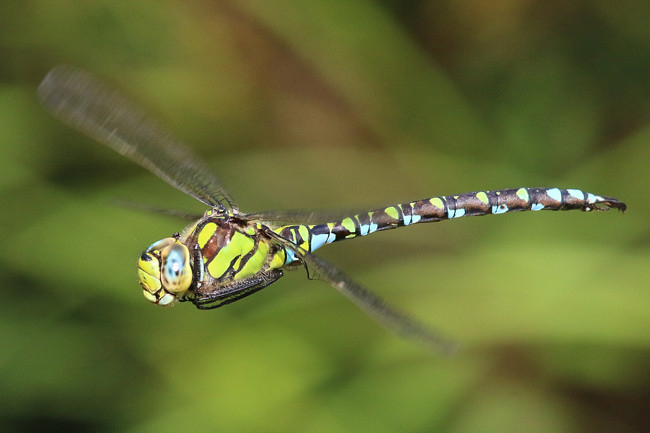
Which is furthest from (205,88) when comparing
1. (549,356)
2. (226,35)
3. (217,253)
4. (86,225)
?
(549,356)

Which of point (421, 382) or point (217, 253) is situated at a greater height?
point (217, 253)

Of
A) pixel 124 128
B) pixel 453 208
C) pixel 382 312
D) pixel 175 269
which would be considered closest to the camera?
pixel 382 312

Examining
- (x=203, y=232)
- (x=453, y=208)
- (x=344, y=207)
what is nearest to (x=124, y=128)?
(x=203, y=232)

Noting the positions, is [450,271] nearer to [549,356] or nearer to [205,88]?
[549,356]

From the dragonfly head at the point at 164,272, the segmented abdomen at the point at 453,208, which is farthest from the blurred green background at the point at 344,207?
the dragonfly head at the point at 164,272

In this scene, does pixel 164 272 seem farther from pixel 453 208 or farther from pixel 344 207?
pixel 453 208

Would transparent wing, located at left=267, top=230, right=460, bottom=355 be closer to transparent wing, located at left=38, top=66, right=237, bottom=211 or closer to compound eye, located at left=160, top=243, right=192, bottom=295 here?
compound eye, located at left=160, top=243, right=192, bottom=295

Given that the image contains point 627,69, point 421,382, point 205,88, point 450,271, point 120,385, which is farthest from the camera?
point 627,69
